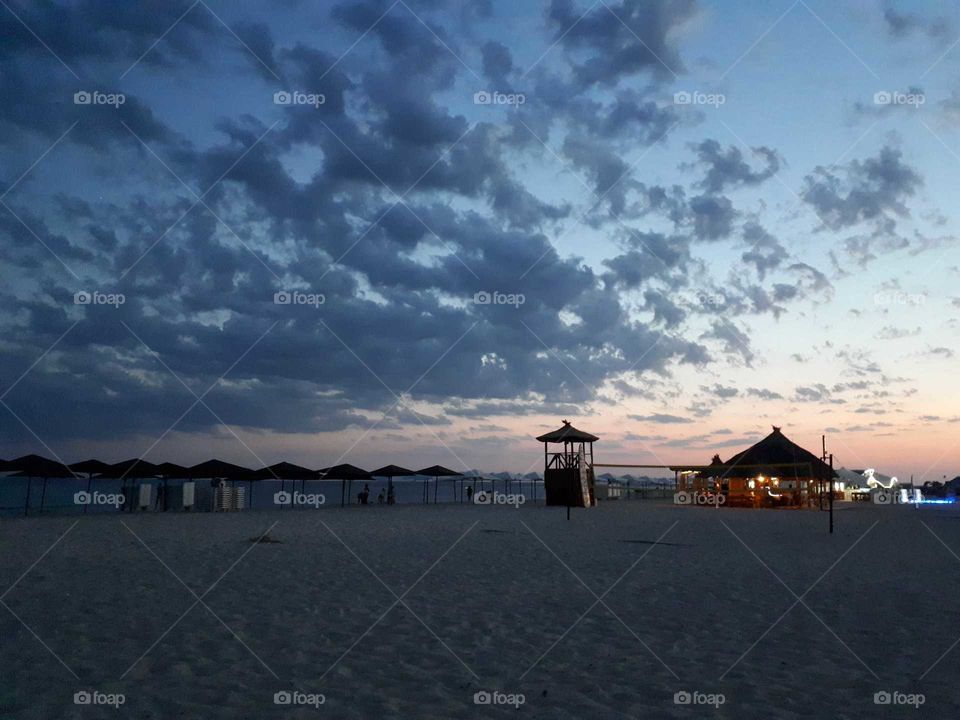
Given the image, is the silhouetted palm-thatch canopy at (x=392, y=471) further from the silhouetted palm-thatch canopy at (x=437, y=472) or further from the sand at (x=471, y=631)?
the sand at (x=471, y=631)

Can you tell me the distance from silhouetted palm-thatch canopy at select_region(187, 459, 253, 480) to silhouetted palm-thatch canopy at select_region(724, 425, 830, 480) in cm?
2523

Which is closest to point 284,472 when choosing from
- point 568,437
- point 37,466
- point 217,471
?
point 217,471

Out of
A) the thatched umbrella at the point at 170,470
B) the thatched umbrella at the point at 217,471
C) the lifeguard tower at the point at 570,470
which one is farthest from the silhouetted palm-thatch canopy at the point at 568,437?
the thatched umbrella at the point at 170,470

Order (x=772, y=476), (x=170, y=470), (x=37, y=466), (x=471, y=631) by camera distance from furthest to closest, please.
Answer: (x=772, y=476) < (x=170, y=470) < (x=37, y=466) < (x=471, y=631)

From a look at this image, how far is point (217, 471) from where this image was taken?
Result: 100ft

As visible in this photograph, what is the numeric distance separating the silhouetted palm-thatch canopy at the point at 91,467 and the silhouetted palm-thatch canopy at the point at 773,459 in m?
31.0

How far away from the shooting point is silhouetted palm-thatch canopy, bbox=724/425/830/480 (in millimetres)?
36031

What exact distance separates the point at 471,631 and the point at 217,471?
86.3 ft

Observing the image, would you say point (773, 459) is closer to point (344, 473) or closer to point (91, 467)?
point (344, 473)

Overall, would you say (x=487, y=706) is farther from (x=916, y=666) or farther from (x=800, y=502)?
(x=800, y=502)

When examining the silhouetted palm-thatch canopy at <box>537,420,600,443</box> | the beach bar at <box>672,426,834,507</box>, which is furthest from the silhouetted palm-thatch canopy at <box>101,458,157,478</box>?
the beach bar at <box>672,426,834,507</box>

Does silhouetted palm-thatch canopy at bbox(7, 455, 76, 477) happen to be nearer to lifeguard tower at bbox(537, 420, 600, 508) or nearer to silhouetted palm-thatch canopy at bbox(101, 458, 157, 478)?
silhouetted palm-thatch canopy at bbox(101, 458, 157, 478)

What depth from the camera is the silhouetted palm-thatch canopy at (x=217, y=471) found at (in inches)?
1184

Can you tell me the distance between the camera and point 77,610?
7.80 metres
